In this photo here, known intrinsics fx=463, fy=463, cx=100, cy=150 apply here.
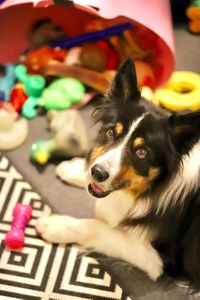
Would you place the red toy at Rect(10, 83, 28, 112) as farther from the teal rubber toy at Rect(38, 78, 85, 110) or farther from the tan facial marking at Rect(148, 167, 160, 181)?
the tan facial marking at Rect(148, 167, 160, 181)

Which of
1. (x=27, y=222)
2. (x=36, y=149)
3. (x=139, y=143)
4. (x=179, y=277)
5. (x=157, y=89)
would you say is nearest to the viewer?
(x=139, y=143)

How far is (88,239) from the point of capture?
2.08 metres

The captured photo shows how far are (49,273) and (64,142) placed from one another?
672 millimetres

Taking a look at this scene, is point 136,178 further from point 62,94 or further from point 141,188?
point 62,94

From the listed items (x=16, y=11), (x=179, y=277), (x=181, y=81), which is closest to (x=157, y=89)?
(x=181, y=81)

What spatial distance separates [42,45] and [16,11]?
0.25 meters

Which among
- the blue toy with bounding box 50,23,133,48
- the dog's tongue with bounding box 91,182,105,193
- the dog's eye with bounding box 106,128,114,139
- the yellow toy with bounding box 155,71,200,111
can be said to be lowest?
the yellow toy with bounding box 155,71,200,111

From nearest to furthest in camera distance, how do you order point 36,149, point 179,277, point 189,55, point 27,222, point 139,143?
point 139,143 → point 179,277 → point 27,222 → point 36,149 → point 189,55

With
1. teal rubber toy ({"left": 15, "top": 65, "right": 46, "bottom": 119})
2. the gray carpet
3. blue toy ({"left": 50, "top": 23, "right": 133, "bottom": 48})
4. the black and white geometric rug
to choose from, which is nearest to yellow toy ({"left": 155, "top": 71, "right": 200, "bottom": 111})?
the gray carpet

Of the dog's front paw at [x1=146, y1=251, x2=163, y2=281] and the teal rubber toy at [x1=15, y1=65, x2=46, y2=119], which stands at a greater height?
the teal rubber toy at [x1=15, y1=65, x2=46, y2=119]

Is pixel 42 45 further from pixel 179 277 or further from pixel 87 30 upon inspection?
pixel 179 277

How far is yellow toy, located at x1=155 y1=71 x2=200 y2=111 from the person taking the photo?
2654 mm

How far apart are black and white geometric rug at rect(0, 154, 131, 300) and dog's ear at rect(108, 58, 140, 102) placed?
77 cm

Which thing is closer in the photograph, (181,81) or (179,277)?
(179,277)
